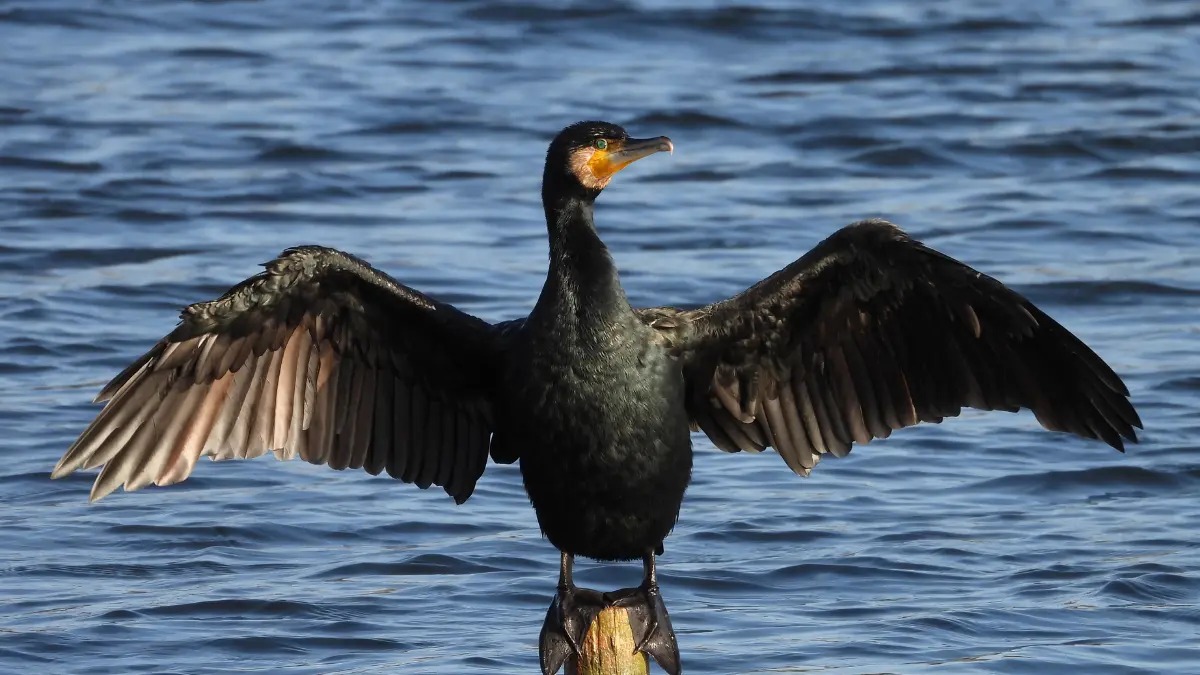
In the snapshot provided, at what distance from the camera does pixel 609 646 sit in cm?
651

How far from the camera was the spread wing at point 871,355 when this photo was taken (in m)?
6.43

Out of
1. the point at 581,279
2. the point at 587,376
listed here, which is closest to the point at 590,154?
the point at 581,279

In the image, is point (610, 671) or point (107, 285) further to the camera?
point (107, 285)

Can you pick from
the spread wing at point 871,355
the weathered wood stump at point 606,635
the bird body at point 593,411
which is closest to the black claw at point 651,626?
the weathered wood stump at point 606,635

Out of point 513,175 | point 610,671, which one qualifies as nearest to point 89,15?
point 513,175

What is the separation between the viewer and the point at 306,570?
9102 millimetres

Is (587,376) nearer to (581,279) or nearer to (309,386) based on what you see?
(581,279)

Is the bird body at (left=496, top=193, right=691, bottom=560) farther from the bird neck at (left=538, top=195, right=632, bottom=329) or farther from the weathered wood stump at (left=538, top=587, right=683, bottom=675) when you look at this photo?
the weathered wood stump at (left=538, top=587, right=683, bottom=675)

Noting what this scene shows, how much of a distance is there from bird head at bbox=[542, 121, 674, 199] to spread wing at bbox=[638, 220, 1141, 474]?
470 mm

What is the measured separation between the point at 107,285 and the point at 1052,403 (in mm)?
8104

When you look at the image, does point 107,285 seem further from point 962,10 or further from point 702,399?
point 962,10

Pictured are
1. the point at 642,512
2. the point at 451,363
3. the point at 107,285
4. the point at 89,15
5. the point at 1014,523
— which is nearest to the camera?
the point at 642,512

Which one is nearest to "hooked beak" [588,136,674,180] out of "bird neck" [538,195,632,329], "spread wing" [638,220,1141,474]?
"bird neck" [538,195,632,329]

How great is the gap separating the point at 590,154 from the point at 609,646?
154 centimetres
